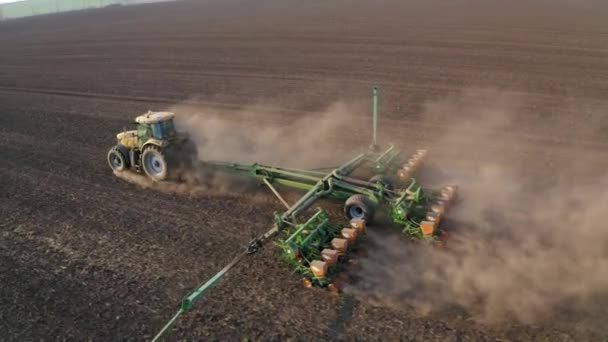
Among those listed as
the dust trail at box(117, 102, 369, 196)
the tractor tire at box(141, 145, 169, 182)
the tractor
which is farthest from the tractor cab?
the dust trail at box(117, 102, 369, 196)

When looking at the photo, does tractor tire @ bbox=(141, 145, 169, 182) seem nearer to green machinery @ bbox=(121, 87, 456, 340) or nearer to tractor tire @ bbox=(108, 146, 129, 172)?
tractor tire @ bbox=(108, 146, 129, 172)

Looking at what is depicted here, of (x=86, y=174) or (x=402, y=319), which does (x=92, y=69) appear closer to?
(x=86, y=174)

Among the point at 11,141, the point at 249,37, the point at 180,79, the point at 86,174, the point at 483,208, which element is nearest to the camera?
the point at 483,208

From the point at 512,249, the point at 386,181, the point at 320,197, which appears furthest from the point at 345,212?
the point at 512,249

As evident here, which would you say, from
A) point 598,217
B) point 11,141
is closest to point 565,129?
point 598,217

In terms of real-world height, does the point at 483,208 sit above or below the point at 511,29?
below

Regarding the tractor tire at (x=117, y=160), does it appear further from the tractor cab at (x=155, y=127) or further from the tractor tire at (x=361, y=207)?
the tractor tire at (x=361, y=207)

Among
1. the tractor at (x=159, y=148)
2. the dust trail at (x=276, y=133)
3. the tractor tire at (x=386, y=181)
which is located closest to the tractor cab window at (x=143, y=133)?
the tractor at (x=159, y=148)

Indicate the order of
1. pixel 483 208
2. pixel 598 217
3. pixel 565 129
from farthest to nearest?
pixel 565 129 < pixel 483 208 < pixel 598 217
